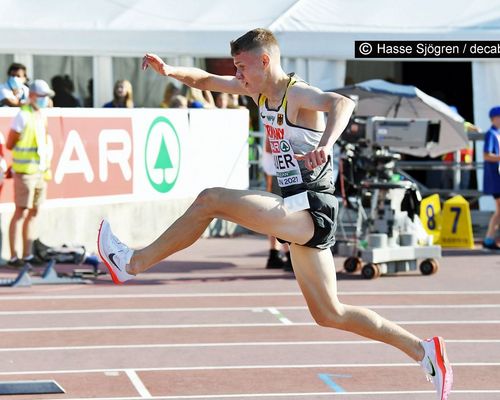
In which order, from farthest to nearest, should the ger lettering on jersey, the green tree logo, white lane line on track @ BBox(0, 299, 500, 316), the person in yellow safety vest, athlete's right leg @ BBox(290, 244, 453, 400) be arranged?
the green tree logo, the person in yellow safety vest, white lane line on track @ BBox(0, 299, 500, 316), athlete's right leg @ BBox(290, 244, 453, 400), the ger lettering on jersey

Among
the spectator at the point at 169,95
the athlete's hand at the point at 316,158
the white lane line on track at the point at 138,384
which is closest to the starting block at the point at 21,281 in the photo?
the white lane line on track at the point at 138,384

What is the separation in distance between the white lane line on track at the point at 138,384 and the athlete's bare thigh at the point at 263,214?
1838 mm

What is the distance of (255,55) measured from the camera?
7785 millimetres

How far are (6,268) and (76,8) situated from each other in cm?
814

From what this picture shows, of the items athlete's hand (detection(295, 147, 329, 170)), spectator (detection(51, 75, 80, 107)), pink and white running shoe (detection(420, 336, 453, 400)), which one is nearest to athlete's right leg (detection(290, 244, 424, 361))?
pink and white running shoe (detection(420, 336, 453, 400))

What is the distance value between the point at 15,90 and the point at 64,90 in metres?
6.75

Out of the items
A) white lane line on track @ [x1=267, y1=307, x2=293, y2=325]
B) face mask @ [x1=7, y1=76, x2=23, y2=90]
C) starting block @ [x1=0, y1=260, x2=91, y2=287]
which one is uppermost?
face mask @ [x1=7, y1=76, x2=23, y2=90]

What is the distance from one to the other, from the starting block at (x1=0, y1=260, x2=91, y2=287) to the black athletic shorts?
7.38 m

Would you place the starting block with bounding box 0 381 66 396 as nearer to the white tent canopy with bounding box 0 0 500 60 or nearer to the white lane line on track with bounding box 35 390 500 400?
the white lane line on track with bounding box 35 390 500 400

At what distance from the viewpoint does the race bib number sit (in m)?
7.77

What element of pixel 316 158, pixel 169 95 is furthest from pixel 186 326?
pixel 169 95

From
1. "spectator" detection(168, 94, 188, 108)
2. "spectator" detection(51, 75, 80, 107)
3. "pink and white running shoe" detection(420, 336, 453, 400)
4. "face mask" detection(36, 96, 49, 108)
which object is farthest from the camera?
"spectator" detection(51, 75, 80, 107)

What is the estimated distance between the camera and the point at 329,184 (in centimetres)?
795

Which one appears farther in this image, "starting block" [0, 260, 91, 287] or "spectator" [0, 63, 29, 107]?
"spectator" [0, 63, 29, 107]
